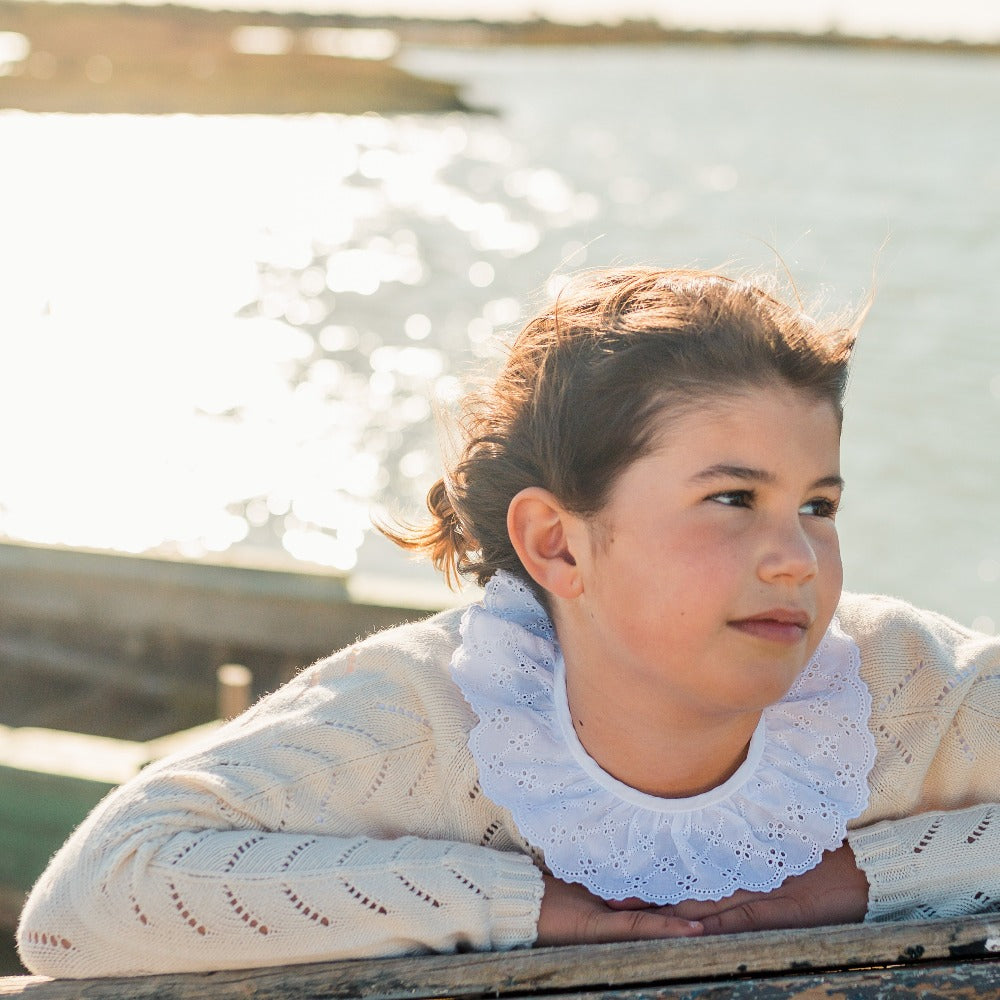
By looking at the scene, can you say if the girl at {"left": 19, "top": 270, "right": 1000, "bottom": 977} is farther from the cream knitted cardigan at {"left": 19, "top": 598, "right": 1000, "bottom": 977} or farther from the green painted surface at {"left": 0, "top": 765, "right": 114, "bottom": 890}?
the green painted surface at {"left": 0, "top": 765, "right": 114, "bottom": 890}

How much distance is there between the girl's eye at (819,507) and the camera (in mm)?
1391

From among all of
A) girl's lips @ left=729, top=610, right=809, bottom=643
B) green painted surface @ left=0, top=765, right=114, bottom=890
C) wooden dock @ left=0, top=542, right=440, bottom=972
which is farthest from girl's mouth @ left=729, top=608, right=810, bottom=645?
wooden dock @ left=0, top=542, right=440, bottom=972

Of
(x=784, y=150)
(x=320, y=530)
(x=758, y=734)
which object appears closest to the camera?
(x=758, y=734)

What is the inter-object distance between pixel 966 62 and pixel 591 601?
45917 mm

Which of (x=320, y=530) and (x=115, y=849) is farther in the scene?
(x=320, y=530)

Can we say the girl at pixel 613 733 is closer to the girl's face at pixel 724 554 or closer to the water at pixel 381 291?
the girl's face at pixel 724 554

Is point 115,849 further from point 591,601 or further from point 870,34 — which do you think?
point 870,34

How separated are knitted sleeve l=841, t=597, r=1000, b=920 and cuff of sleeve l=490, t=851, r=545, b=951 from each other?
323mm

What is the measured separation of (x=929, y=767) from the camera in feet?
4.92

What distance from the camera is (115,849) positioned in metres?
1.37

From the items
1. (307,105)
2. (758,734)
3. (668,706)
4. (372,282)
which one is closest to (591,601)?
(668,706)

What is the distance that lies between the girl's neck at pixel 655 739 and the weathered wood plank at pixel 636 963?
0.26m

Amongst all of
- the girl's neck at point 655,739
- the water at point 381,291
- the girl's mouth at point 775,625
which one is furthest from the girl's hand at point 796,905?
the water at point 381,291

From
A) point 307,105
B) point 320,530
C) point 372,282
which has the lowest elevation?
point 320,530
